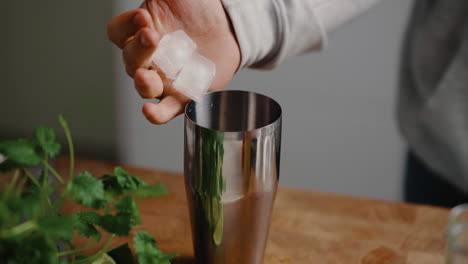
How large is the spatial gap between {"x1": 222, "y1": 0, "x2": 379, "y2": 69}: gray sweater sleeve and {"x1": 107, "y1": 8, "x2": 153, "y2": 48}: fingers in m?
0.16

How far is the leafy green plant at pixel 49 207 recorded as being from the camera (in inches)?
22.0

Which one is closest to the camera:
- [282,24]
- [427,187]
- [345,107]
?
[282,24]

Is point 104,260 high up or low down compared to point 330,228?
up

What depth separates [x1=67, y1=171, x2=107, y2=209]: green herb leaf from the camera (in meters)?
0.63

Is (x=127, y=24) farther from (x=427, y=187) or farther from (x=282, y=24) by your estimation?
(x=427, y=187)

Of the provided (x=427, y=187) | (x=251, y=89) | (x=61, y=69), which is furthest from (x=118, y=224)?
(x=61, y=69)

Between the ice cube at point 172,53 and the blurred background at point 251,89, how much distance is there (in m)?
1.40

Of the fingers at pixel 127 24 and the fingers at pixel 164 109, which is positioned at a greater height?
the fingers at pixel 127 24

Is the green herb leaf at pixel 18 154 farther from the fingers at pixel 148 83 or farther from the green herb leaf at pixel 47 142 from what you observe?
the fingers at pixel 148 83

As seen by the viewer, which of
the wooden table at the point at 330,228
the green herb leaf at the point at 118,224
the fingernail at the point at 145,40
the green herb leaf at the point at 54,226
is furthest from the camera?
the wooden table at the point at 330,228

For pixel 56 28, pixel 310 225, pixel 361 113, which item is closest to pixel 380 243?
pixel 310 225

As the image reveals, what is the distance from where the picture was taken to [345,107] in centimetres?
234

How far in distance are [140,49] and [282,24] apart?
1.00 ft

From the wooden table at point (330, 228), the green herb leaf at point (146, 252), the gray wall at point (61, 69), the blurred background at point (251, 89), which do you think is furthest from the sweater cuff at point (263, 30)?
the gray wall at point (61, 69)
